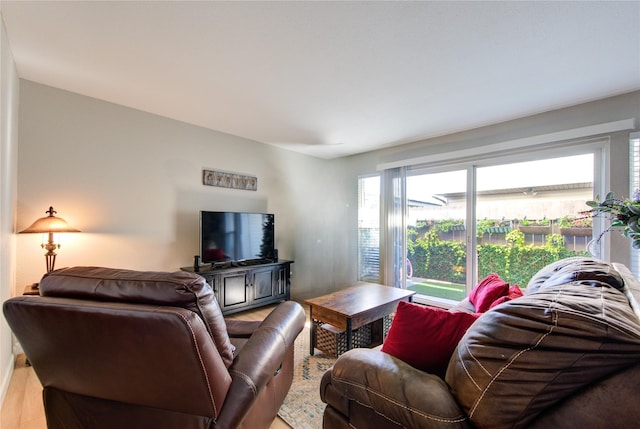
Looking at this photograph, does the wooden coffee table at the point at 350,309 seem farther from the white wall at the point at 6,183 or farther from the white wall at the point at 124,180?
the white wall at the point at 6,183

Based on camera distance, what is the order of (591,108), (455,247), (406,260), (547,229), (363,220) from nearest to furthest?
1. (591,108)
2. (547,229)
3. (455,247)
4. (406,260)
5. (363,220)

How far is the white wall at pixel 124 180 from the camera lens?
2586 millimetres

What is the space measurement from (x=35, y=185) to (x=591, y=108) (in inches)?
211

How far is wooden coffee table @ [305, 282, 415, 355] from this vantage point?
2.27m

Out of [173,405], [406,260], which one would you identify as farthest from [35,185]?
[406,260]

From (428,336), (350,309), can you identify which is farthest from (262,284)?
(428,336)

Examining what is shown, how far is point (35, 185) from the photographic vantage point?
2568 millimetres

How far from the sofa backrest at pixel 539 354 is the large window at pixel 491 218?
266 centimetres

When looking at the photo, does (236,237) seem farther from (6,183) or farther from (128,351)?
(128,351)

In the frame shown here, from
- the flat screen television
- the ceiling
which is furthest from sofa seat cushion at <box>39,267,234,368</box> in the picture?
the flat screen television

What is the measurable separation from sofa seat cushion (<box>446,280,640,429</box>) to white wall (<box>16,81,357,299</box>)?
11.0 feet

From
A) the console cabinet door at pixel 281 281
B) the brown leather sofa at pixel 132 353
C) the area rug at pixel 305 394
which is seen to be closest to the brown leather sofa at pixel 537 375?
the brown leather sofa at pixel 132 353

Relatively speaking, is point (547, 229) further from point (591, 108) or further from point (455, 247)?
point (591, 108)

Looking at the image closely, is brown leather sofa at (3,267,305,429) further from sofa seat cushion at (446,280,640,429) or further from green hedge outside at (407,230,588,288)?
green hedge outside at (407,230,588,288)
